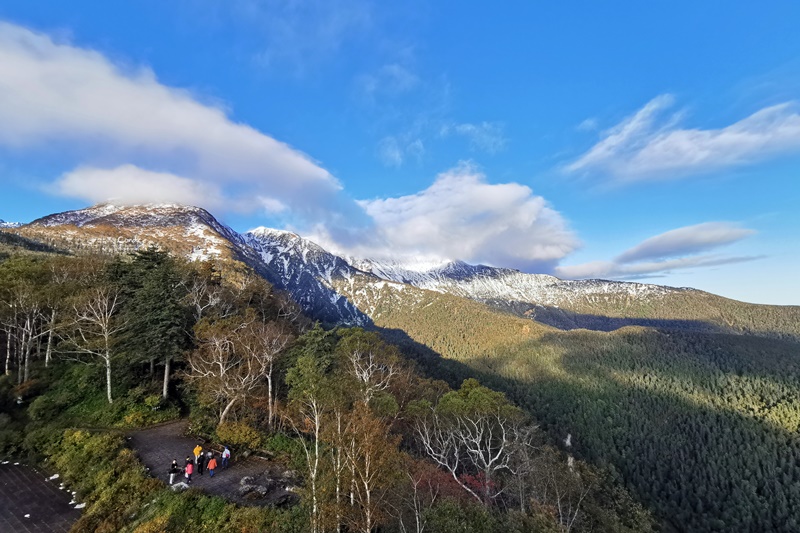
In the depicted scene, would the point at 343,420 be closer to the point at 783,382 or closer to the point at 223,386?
the point at 223,386

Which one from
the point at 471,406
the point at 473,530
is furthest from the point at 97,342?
the point at 471,406

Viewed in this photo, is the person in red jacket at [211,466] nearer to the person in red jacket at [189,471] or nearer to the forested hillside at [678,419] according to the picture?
the person in red jacket at [189,471]

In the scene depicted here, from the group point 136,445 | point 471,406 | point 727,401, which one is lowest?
point 727,401

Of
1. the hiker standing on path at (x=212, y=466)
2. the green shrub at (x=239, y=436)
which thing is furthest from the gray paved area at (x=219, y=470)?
the green shrub at (x=239, y=436)

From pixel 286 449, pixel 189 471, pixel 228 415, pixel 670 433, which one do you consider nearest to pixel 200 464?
pixel 189 471

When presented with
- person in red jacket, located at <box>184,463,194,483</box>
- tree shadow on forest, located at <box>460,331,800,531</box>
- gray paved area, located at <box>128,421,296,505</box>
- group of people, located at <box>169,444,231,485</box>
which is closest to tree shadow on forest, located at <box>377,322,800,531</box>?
tree shadow on forest, located at <box>460,331,800,531</box>
